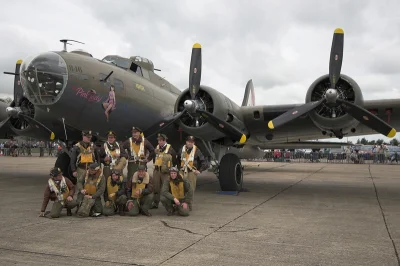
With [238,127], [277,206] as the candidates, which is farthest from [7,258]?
[238,127]

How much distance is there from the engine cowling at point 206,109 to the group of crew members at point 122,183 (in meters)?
1.92

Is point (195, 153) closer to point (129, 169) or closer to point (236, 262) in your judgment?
point (129, 169)

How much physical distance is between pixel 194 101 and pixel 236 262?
642 cm

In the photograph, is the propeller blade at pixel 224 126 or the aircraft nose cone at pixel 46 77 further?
the propeller blade at pixel 224 126

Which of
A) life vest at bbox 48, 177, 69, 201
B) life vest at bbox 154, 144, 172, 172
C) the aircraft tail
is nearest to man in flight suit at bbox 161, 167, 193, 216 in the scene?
life vest at bbox 154, 144, 172, 172

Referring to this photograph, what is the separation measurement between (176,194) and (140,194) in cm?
72

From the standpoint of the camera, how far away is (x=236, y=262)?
4254 mm

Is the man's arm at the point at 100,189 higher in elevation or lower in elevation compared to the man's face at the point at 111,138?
lower

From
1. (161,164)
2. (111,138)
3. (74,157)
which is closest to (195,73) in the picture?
(161,164)

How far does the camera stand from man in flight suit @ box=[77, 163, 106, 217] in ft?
22.8

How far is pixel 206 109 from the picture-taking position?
1069cm

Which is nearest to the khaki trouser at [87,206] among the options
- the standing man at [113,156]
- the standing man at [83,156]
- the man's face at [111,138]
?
the standing man at [113,156]

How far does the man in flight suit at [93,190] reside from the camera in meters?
6.94

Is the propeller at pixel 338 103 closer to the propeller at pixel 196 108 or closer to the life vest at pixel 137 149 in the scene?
the propeller at pixel 196 108
